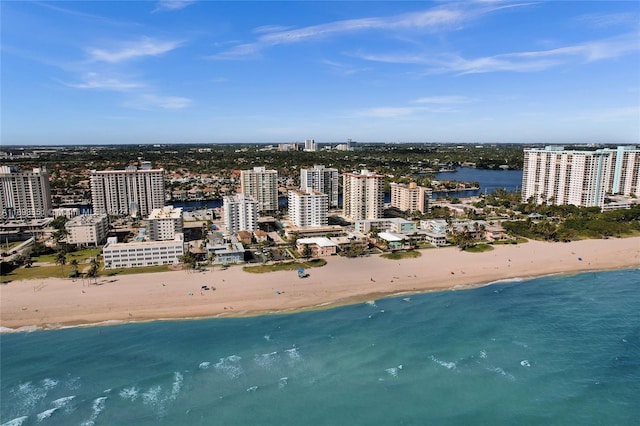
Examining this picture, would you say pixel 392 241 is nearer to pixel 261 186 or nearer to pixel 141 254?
pixel 141 254

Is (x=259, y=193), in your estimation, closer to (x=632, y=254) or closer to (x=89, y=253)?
(x=89, y=253)

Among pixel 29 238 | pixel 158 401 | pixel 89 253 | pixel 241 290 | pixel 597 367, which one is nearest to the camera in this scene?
pixel 158 401

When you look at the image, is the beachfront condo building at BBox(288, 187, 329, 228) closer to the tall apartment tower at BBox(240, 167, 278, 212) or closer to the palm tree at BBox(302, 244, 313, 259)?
the palm tree at BBox(302, 244, 313, 259)

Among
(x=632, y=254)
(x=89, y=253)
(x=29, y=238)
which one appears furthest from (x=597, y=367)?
(x=29, y=238)

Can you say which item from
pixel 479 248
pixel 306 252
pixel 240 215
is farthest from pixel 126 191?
pixel 479 248

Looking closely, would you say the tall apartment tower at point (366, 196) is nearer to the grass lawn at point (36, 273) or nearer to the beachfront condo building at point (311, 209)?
the beachfront condo building at point (311, 209)

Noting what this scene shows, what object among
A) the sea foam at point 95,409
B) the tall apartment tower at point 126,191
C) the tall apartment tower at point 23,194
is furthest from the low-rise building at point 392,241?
the tall apartment tower at point 23,194

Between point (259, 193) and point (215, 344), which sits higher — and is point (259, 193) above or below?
above

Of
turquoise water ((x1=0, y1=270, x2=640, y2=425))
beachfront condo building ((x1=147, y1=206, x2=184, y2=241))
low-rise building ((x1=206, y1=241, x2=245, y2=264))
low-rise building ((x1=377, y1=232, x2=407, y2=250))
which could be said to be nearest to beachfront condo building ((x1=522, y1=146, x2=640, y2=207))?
low-rise building ((x1=377, y1=232, x2=407, y2=250))
